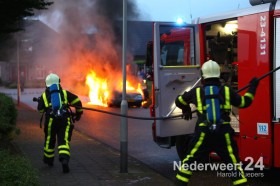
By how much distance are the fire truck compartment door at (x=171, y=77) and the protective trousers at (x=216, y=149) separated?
6.61ft

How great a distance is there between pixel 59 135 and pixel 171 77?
6.59 feet

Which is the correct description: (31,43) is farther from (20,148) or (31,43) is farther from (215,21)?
(215,21)

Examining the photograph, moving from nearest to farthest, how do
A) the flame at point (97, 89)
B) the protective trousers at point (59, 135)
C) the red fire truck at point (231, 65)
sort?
the red fire truck at point (231, 65)
the protective trousers at point (59, 135)
the flame at point (97, 89)

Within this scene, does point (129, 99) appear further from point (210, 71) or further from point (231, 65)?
point (210, 71)

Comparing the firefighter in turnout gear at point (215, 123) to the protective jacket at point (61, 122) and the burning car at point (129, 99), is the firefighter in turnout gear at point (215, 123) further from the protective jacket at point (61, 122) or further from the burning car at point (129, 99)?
the burning car at point (129, 99)

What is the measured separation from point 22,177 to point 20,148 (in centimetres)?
556

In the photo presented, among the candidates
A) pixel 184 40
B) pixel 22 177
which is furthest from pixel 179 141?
pixel 22 177

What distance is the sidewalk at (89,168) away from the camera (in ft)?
22.8

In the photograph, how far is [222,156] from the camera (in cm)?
527

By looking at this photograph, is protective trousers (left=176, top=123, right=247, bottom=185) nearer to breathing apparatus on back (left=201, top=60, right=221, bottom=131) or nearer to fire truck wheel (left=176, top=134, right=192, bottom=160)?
breathing apparatus on back (left=201, top=60, right=221, bottom=131)

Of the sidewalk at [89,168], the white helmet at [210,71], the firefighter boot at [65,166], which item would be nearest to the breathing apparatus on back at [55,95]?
the firefighter boot at [65,166]

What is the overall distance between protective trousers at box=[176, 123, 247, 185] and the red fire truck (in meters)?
1.24

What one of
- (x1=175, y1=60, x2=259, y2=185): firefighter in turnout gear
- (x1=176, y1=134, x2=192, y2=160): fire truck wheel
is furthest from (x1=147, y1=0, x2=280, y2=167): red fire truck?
(x1=175, y1=60, x2=259, y2=185): firefighter in turnout gear

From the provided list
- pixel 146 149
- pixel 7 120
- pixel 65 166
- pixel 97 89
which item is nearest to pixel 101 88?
pixel 97 89
